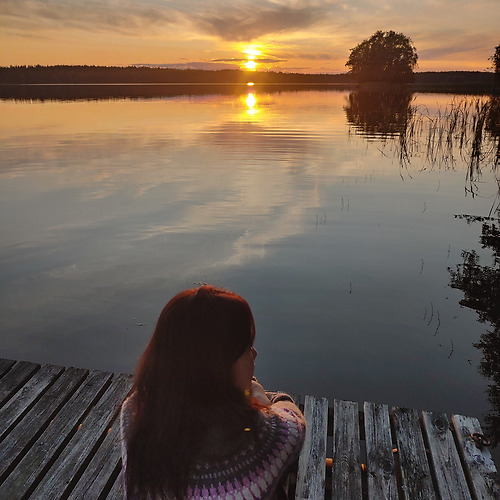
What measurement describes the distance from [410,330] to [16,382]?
17.1 ft

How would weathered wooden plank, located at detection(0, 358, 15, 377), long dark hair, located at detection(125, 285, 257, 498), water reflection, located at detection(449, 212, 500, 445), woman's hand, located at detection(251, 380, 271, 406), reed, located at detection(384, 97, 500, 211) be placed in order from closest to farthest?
long dark hair, located at detection(125, 285, 257, 498)
woman's hand, located at detection(251, 380, 271, 406)
weathered wooden plank, located at detection(0, 358, 15, 377)
water reflection, located at detection(449, 212, 500, 445)
reed, located at detection(384, 97, 500, 211)

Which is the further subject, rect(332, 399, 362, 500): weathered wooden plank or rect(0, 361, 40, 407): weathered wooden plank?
rect(0, 361, 40, 407): weathered wooden plank

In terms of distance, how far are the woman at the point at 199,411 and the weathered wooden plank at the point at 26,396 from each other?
2.83m

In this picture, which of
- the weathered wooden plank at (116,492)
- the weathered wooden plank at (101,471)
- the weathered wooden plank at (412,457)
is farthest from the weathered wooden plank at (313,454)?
the weathered wooden plank at (101,471)

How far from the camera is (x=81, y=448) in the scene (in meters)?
3.73

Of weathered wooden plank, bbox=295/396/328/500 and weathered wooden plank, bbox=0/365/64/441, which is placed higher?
weathered wooden plank, bbox=0/365/64/441

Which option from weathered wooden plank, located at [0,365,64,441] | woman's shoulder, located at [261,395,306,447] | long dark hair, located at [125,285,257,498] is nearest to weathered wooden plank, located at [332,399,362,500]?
woman's shoulder, located at [261,395,306,447]

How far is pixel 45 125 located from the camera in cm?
2917

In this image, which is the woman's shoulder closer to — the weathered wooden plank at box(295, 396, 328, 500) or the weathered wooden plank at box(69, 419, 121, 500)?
the weathered wooden plank at box(295, 396, 328, 500)

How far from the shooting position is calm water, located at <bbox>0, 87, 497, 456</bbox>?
6.23 metres

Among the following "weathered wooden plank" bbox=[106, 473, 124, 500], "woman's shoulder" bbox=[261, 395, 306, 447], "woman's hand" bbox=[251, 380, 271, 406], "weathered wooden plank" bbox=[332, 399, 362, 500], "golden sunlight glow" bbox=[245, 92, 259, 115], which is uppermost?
"woman's shoulder" bbox=[261, 395, 306, 447]

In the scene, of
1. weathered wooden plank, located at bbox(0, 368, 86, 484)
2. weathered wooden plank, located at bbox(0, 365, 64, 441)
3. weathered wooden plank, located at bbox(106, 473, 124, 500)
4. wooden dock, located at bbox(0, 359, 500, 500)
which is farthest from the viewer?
weathered wooden plank, located at bbox(0, 365, 64, 441)

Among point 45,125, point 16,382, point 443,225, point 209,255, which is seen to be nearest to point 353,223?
point 443,225

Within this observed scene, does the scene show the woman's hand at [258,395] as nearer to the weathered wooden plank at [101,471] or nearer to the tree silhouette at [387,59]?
the weathered wooden plank at [101,471]
